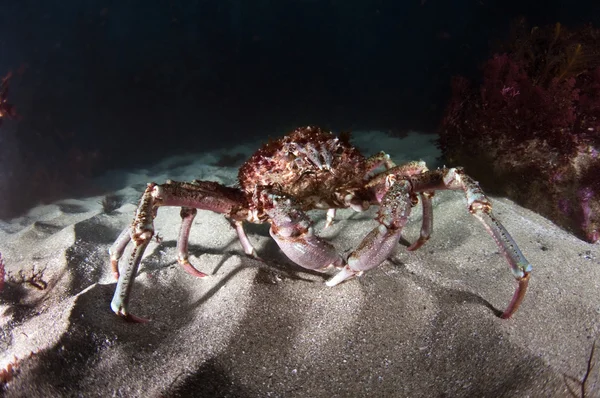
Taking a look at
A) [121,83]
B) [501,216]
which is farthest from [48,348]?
[121,83]

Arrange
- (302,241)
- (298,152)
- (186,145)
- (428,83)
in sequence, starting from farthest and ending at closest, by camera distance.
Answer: (428,83)
(186,145)
(298,152)
(302,241)

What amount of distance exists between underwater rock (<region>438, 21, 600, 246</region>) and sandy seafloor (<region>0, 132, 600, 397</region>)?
101 cm

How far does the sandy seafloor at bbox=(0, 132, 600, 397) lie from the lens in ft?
7.11

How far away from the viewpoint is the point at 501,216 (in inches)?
176

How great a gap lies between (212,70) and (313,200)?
23.8 meters

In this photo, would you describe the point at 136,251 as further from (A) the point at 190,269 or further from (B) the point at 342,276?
(B) the point at 342,276

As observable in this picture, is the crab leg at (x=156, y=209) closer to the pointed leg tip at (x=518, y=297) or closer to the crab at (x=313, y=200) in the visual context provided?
the crab at (x=313, y=200)

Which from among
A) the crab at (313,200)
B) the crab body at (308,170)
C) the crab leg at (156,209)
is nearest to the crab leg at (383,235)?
the crab at (313,200)

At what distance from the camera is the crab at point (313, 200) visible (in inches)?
106

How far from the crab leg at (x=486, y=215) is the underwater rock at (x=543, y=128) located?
3052 millimetres

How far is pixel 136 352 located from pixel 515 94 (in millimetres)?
6504

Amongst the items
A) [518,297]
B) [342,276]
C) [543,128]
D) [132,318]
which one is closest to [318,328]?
[342,276]

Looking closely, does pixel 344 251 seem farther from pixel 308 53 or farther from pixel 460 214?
pixel 308 53

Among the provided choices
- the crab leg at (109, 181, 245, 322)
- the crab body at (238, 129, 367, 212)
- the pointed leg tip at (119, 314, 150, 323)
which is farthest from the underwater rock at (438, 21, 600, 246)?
the pointed leg tip at (119, 314, 150, 323)
